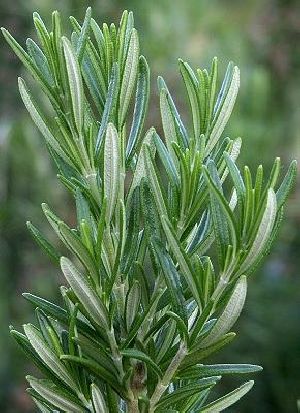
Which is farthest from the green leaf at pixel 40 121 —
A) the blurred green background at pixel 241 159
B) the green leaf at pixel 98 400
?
the blurred green background at pixel 241 159

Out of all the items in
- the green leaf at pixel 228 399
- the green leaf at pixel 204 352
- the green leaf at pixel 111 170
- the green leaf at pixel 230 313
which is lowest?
the green leaf at pixel 228 399

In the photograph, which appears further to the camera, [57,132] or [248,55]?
[248,55]

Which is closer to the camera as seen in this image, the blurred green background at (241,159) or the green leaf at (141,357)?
the green leaf at (141,357)

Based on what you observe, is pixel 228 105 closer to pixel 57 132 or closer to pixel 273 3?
pixel 57 132

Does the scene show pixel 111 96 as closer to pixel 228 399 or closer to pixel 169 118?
pixel 169 118

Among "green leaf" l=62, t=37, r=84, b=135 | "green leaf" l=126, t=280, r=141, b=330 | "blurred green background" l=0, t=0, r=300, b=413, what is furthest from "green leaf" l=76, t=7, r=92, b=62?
"blurred green background" l=0, t=0, r=300, b=413

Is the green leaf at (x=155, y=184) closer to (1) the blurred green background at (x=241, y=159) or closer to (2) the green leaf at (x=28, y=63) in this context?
(2) the green leaf at (x=28, y=63)

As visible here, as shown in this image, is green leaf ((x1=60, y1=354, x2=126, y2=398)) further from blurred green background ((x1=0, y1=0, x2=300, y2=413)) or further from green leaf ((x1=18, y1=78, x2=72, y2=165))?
blurred green background ((x1=0, y1=0, x2=300, y2=413))

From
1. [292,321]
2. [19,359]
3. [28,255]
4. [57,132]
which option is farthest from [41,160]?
[57,132]

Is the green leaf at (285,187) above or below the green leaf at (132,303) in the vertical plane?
above
